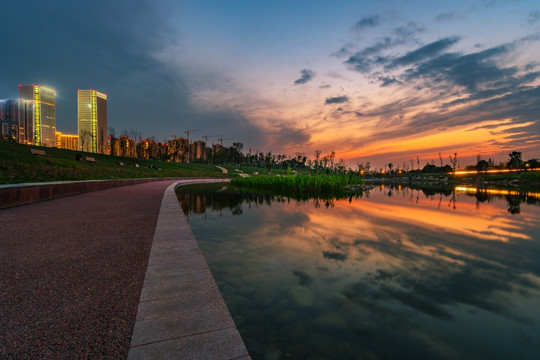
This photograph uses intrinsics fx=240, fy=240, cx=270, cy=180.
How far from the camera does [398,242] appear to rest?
6.78 meters

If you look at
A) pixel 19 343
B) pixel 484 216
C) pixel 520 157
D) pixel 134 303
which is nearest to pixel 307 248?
pixel 134 303

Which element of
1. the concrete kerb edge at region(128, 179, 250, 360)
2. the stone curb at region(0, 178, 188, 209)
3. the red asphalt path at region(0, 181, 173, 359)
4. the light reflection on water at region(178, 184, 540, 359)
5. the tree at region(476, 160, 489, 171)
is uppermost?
the tree at region(476, 160, 489, 171)

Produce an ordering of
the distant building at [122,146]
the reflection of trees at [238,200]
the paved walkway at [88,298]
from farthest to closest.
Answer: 1. the distant building at [122,146]
2. the reflection of trees at [238,200]
3. the paved walkway at [88,298]

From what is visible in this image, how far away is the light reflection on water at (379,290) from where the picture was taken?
2783mm

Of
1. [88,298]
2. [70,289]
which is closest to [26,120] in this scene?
[70,289]

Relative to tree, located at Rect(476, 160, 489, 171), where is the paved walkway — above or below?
below

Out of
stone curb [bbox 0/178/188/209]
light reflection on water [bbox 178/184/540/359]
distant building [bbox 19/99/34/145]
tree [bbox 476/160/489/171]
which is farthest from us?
distant building [bbox 19/99/34/145]

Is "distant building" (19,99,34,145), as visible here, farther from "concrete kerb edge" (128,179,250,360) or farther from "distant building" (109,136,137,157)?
"concrete kerb edge" (128,179,250,360)

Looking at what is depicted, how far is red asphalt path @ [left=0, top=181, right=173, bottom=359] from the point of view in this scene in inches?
81.9

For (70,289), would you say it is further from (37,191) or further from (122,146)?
(122,146)

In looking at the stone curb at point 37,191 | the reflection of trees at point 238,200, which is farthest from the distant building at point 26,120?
the reflection of trees at point 238,200

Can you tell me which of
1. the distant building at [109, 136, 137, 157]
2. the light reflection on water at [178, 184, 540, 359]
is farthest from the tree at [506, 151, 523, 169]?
the distant building at [109, 136, 137, 157]

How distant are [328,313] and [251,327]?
111 centimetres

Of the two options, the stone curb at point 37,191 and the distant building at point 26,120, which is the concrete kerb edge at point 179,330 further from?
the distant building at point 26,120
